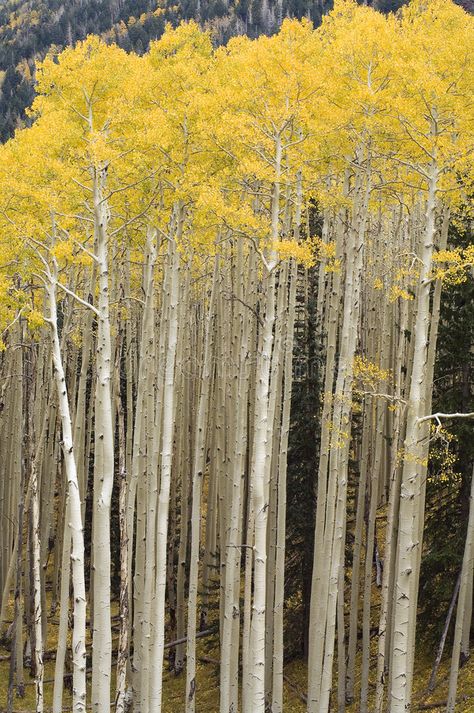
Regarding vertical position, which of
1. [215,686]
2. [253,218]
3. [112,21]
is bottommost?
[215,686]

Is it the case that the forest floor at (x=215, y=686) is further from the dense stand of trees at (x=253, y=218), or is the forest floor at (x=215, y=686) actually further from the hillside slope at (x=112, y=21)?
the hillside slope at (x=112, y=21)

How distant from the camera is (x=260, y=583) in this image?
9320 millimetres

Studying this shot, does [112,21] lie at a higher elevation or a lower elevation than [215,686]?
higher

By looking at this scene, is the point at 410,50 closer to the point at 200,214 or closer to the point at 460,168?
the point at 460,168

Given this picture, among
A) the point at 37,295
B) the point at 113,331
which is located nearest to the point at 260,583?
the point at 113,331

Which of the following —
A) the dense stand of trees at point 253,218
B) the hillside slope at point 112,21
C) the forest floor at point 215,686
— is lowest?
the forest floor at point 215,686

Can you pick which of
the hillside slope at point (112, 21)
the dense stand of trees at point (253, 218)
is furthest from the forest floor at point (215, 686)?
the hillside slope at point (112, 21)

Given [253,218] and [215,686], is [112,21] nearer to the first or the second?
[215,686]

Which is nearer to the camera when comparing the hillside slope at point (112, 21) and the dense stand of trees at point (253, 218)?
the dense stand of trees at point (253, 218)

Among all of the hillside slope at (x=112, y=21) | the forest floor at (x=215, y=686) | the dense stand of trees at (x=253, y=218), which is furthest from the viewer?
the hillside slope at (x=112, y=21)

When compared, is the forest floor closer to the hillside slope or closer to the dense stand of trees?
the dense stand of trees

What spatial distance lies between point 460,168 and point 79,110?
5675mm

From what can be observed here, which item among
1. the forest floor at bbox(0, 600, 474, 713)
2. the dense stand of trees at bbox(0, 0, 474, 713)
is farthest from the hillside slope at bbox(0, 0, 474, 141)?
the dense stand of trees at bbox(0, 0, 474, 713)

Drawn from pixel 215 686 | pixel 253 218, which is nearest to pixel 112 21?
pixel 215 686
